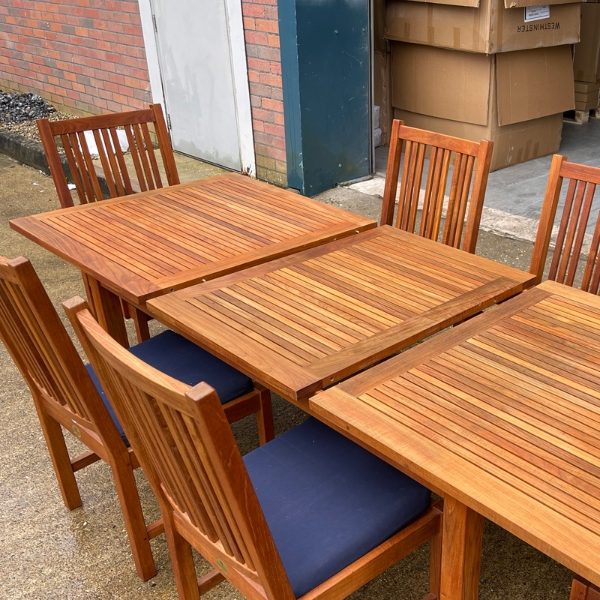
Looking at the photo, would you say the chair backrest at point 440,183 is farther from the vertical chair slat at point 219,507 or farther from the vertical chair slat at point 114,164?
the vertical chair slat at point 219,507

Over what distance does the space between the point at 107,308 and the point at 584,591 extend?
1.66m

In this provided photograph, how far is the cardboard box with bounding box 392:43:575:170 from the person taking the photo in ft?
14.1

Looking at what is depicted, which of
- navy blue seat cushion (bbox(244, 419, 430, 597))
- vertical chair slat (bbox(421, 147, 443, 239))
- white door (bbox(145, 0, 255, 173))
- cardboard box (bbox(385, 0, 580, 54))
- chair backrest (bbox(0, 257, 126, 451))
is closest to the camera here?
navy blue seat cushion (bbox(244, 419, 430, 597))

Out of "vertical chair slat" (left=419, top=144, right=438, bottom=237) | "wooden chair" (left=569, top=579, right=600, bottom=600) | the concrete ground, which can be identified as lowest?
the concrete ground

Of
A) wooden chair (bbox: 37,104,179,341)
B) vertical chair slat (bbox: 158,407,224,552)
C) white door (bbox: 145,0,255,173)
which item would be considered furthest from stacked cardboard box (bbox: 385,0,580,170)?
vertical chair slat (bbox: 158,407,224,552)

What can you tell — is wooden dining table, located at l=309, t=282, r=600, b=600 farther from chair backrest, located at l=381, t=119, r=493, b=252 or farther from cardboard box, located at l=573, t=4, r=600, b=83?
cardboard box, located at l=573, t=4, r=600, b=83

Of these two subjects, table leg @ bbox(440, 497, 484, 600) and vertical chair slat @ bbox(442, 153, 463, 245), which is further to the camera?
vertical chair slat @ bbox(442, 153, 463, 245)

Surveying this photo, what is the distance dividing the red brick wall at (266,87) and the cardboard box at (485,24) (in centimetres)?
82

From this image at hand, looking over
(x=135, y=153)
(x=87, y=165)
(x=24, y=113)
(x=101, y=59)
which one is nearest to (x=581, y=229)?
(x=135, y=153)

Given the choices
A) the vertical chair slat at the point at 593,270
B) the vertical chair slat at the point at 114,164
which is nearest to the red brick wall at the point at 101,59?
the vertical chair slat at the point at 114,164

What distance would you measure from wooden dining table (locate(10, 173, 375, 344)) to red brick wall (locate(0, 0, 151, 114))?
10.8ft

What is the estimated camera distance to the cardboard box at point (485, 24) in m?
4.02

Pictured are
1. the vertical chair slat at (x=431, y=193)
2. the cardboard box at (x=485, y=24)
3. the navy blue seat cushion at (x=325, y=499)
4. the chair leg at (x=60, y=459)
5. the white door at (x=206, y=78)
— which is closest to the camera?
the navy blue seat cushion at (x=325, y=499)

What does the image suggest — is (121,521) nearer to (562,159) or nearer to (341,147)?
(562,159)
